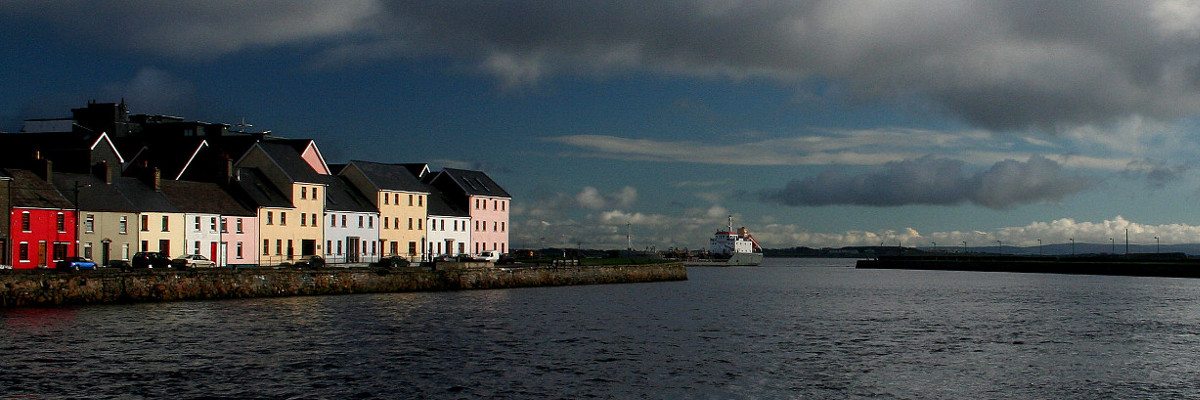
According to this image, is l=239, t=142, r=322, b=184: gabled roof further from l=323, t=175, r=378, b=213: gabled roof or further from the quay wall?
the quay wall

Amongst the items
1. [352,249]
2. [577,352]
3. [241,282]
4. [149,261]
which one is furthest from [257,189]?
[577,352]

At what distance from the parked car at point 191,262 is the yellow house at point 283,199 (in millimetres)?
15574

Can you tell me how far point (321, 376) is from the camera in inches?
1383

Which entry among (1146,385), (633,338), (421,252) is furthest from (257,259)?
(1146,385)

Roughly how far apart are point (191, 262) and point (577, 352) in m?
43.8

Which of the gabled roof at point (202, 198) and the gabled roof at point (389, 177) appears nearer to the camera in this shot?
the gabled roof at point (202, 198)

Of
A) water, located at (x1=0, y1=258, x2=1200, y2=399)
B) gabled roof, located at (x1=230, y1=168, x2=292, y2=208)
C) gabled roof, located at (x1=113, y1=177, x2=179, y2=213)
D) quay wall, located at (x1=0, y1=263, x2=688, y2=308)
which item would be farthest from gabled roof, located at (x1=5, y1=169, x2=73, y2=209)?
gabled roof, located at (x1=230, y1=168, x2=292, y2=208)

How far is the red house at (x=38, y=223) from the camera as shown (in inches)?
2842

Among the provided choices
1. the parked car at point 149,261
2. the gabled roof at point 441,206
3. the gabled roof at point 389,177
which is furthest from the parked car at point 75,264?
the gabled roof at point 441,206

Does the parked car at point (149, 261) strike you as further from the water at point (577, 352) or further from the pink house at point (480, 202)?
the pink house at point (480, 202)

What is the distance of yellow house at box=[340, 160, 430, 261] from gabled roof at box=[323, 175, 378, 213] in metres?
1.15

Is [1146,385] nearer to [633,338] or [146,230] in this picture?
[633,338]

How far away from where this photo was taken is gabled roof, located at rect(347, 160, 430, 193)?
4724 inches

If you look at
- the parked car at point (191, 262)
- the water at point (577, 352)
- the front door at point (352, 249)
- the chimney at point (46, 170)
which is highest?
the chimney at point (46, 170)
